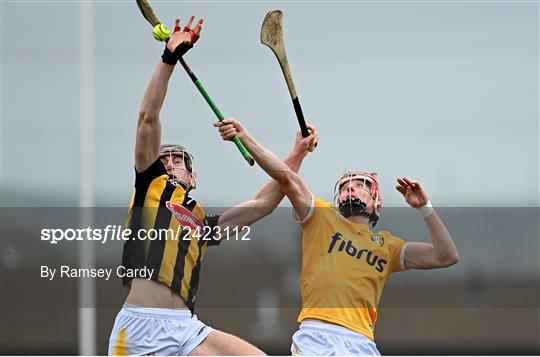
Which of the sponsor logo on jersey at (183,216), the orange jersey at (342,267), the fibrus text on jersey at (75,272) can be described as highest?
the fibrus text on jersey at (75,272)

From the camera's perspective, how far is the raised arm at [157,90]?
4543 millimetres

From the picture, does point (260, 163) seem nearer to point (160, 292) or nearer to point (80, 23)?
point (160, 292)

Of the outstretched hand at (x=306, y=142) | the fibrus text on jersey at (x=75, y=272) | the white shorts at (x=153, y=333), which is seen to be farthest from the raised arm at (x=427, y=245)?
the fibrus text on jersey at (x=75, y=272)

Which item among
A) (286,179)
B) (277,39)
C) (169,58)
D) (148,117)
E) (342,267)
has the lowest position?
(342,267)

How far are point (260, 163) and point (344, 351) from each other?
0.88 meters

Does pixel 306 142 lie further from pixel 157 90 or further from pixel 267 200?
pixel 157 90

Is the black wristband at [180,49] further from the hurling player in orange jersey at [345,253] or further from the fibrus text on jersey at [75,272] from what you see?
the fibrus text on jersey at [75,272]

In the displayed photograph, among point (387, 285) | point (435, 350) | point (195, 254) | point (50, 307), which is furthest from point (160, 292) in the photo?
point (435, 350)

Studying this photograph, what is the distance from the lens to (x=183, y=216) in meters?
4.82

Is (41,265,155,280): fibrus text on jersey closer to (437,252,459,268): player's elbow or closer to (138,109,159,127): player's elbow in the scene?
(138,109,159,127): player's elbow

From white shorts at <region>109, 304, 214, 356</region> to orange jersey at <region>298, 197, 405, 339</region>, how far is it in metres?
0.53

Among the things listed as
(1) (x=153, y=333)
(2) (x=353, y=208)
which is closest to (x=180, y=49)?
(2) (x=353, y=208)

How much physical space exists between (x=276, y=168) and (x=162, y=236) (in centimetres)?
57

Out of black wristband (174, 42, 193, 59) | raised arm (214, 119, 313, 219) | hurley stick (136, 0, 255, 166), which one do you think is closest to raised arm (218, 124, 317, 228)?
raised arm (214, 119, 313, 219)
